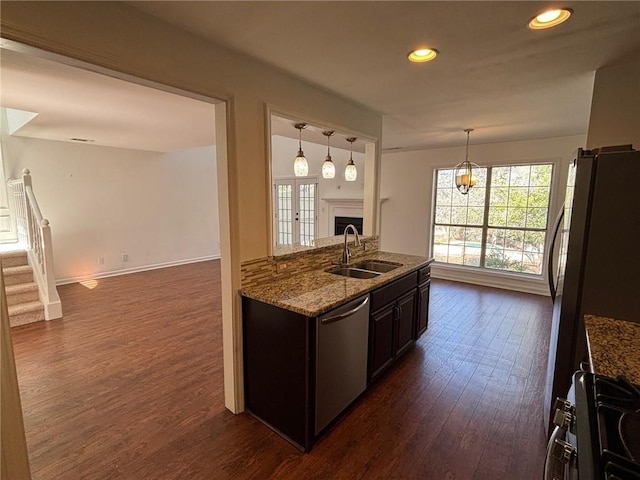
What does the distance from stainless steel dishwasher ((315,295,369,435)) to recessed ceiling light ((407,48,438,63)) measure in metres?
1.60

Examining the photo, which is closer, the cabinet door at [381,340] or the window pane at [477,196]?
the cabinet door at [381,340]

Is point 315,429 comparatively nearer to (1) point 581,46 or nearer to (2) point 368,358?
(2) point 368,358

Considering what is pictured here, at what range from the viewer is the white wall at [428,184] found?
15.8 ft

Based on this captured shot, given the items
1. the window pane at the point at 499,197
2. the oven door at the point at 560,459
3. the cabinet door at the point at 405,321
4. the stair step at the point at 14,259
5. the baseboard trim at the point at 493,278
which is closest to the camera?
the oven door at the point at 560,459

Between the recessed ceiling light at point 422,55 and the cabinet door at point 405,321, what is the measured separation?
1.84 meters

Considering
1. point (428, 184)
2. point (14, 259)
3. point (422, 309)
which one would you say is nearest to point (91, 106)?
point (14, 259)

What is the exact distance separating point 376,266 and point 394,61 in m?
1.83

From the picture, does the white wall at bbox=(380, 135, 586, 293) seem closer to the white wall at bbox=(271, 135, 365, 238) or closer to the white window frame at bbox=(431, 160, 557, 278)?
the white window frame at bbox=(431, 160, 557, 278)

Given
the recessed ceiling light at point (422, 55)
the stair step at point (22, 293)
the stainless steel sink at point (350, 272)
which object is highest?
the recessed ceiling light at point (422, 55)

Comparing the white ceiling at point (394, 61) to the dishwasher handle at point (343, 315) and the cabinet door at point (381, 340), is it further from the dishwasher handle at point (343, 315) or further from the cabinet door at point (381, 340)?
the cabinet door at point (381, 340)

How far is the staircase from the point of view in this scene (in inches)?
146

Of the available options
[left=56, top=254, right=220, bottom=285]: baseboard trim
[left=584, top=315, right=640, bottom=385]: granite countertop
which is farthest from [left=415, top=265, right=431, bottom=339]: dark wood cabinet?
[left=56, top=254, right=220, bottom=285]: baseboard trim

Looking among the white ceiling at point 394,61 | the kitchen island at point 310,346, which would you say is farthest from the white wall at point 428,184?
the kitchen island at point 310,346

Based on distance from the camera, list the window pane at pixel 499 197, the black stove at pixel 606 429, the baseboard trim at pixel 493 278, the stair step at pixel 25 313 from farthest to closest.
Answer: the window pane at pixel 499 197
the baseboard trim at pixel 493 278
the stair step at pixel 25 313
the black stove at pixel 606 429
